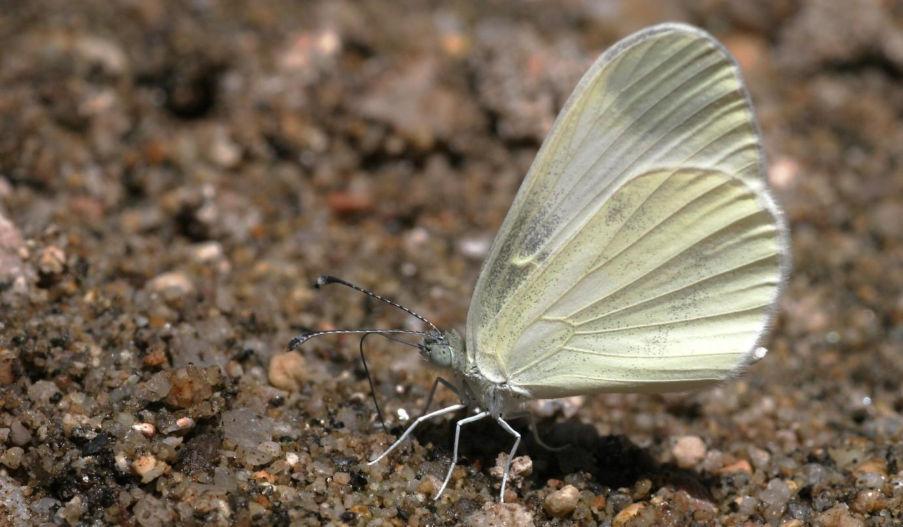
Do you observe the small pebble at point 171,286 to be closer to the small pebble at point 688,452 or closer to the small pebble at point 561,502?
the small pebble at point 561,502

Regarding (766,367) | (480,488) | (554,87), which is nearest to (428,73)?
(554,87)

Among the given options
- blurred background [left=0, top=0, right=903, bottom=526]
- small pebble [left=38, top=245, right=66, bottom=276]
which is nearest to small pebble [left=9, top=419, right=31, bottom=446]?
blurred background [left=0, top=0, right=903, bottom=526]

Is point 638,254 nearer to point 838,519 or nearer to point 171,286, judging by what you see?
point 838,519

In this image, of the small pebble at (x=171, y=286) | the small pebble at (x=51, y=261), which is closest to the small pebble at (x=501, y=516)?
the small pebble at (x=171, y=286)

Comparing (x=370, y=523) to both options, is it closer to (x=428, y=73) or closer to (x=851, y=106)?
(x=428, y=73)

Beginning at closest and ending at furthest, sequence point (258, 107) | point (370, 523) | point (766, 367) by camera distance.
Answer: point (370, 523) → point (766, 367) → point (258, 107)

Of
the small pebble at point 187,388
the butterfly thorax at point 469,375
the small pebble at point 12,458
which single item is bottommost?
the small pebble at point 12,458

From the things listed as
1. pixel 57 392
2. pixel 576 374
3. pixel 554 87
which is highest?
pixel 554 87
